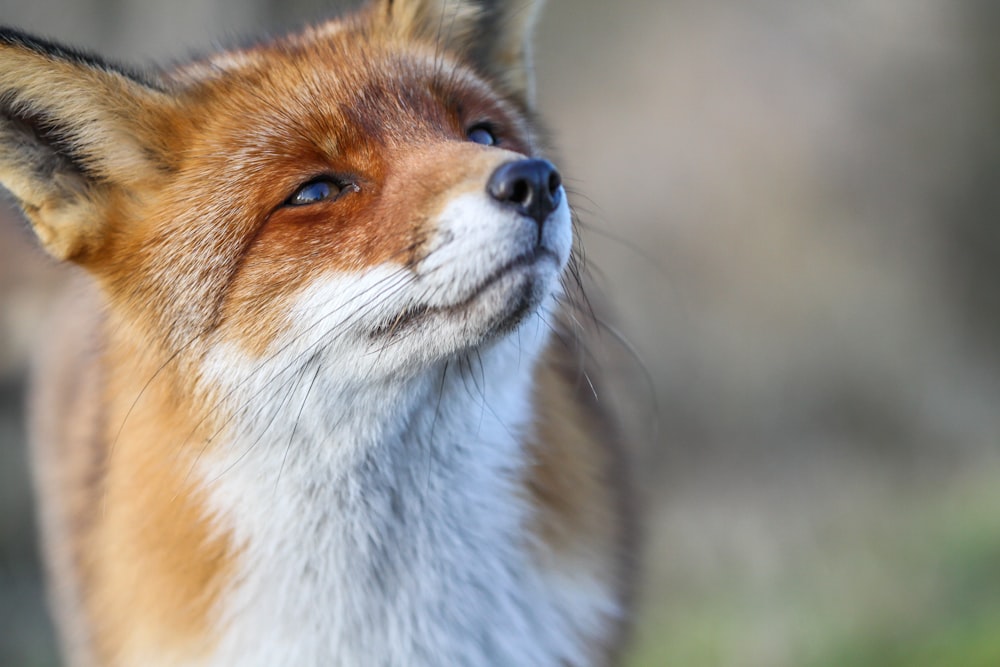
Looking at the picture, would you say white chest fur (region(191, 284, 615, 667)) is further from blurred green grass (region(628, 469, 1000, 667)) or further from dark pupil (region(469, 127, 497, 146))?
blurred green grass (region(628, 469, 1000, 667))

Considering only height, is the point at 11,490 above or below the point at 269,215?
below

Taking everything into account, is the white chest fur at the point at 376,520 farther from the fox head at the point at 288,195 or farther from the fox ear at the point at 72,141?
the fox ear at the point at 72,141

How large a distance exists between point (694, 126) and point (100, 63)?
14.7 ft

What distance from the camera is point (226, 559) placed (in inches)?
95.3

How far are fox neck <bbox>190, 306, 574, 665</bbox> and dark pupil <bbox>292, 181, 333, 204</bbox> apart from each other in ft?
1.43

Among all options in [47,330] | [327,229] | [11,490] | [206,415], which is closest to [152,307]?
[206,415]

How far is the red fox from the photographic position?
2.19 meters

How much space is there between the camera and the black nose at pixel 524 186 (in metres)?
2.03

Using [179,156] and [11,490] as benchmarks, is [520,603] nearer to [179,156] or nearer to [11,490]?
[179,156]

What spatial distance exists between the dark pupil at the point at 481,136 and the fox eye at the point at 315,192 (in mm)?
465

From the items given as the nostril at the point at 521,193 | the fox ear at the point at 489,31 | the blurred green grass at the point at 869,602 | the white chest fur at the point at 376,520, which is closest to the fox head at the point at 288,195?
the nostril at the point at 521,193

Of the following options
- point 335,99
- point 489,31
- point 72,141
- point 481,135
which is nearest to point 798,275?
point 489,31

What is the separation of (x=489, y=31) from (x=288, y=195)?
3.49ft

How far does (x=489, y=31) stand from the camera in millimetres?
3068
